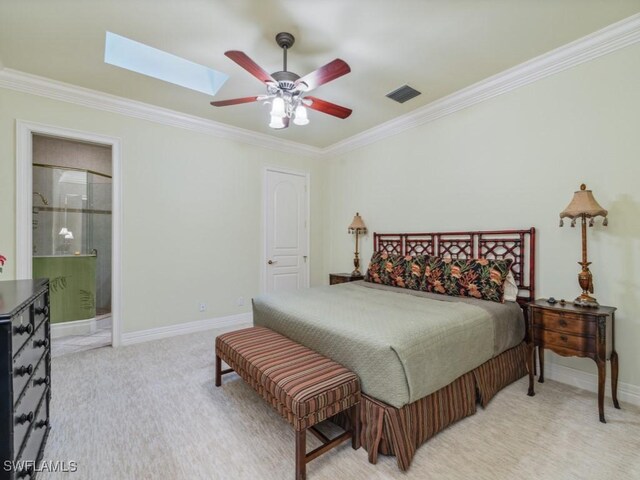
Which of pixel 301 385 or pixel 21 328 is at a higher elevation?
pixel 21 328

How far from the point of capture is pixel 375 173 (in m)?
4.36

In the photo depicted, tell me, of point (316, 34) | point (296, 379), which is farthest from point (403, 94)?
point (296, 379)

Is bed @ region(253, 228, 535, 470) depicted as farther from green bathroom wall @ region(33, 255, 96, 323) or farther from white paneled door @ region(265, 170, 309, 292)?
green bathroom wall @ region(33, 255, 96, 323)

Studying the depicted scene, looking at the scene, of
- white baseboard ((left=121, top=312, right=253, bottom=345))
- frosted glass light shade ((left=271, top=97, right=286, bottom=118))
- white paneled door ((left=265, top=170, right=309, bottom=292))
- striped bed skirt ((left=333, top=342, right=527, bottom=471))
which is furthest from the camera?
white paneled door ((left=265, top=170, right=309, bottom=292))

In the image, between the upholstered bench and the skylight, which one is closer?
the upholstered bench

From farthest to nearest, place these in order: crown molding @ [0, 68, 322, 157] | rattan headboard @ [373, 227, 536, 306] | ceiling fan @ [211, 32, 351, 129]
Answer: crown molding @ [0, 68, 322, 157] → rattan headboard @ [373, 227, 536, 306] → ceiling fan @ [211, 32, 351, 129]

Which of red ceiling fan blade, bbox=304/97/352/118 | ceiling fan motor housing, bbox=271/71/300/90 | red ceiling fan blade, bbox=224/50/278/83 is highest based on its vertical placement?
ceiling fan motor housing, bbox=271/71/300/90

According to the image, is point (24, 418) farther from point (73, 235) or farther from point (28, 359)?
point (73, 235)

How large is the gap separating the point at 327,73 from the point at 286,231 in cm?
304

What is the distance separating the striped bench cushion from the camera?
1.54 meters

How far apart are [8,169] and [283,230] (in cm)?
313

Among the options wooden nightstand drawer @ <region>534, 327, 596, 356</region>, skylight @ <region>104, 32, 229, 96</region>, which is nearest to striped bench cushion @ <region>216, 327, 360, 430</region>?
wooden nightstand drawer @ <region>534, 327, 596, 356</region>

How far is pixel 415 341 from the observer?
1750 millimetres

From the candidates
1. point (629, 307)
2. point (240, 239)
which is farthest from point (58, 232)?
point (629, 307)
